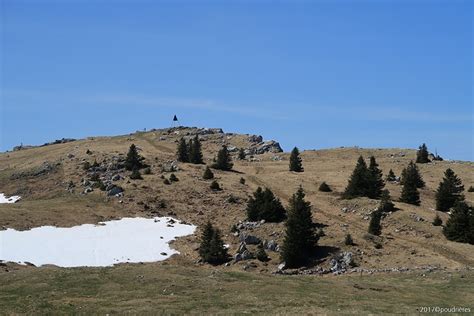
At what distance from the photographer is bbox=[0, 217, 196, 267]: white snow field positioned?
2161 inches

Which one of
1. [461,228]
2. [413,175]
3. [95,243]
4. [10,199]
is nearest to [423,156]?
[413,175]

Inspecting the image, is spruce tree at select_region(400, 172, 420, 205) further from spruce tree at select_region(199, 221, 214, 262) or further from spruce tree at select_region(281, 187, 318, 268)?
spruce tree at select_region(199, 221, 214, 262)

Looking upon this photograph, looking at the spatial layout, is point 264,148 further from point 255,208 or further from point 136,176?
point 255,208

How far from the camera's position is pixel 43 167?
101 m

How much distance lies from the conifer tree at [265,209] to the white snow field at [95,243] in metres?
7.36

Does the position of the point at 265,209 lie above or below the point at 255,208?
below

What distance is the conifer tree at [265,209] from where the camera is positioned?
64.2 m

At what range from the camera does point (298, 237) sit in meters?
52.5

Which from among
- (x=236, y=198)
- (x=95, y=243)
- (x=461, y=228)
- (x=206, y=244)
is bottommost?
(x=206, y=244)

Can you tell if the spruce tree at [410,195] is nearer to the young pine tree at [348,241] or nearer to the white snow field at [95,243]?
the young pine tree at [348,241]

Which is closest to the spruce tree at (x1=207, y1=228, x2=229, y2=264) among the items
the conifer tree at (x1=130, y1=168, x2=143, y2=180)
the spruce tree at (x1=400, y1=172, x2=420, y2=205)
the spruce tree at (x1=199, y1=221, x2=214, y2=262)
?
the spruce tree at (x1=199, y1=221, x2=214, y2=262)

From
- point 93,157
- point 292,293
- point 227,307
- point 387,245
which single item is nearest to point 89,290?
point 227,307

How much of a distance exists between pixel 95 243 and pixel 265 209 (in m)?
19.5

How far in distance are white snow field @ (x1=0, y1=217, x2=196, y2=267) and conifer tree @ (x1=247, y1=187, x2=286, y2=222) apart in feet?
24.1
